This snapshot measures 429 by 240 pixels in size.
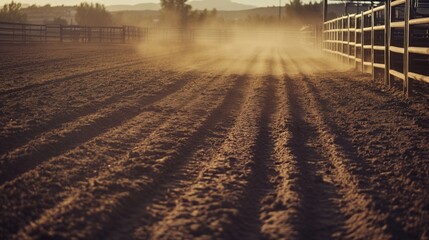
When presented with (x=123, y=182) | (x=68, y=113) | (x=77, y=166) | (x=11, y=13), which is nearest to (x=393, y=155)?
(x=123, y=182)

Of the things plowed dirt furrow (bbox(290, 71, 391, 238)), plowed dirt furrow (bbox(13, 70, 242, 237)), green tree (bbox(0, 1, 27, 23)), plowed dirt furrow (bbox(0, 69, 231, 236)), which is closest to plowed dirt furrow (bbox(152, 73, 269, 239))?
plowed dirt furrow (bbox(13, 70, 242, 237))

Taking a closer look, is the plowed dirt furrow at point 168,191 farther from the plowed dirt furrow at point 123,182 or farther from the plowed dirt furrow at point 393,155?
the plowed dirt furrow at point 393,155

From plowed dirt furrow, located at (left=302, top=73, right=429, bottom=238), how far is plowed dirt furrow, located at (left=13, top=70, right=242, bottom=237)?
5.60 ft

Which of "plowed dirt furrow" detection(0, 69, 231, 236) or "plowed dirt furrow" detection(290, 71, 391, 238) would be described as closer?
"plowed dirt furrow" detection(290, 71, 391, 238)

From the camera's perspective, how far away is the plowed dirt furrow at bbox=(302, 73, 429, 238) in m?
2.57

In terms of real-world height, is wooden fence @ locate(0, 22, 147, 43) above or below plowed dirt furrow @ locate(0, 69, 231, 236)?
above

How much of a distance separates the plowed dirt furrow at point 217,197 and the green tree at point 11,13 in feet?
184

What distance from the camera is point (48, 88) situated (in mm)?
7512

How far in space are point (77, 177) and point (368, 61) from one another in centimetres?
896

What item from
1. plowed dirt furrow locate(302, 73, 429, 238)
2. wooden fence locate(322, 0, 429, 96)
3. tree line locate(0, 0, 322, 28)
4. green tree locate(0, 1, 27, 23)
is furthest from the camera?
tree line locate(0, 0, 322, 28)

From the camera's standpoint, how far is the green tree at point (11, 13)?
52.2 metres

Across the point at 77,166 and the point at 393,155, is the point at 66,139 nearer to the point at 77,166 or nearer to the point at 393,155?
the point at 77,166

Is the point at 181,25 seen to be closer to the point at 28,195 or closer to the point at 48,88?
the point at 48,88

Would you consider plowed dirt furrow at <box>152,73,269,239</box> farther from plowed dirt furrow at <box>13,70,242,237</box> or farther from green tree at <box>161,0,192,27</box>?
green tree at <box>161,0,192,27</box>
